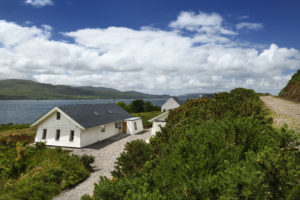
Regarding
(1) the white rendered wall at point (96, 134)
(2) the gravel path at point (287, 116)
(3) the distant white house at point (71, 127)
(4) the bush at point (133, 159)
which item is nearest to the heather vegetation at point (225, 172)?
(4) the bush at point (133, 159)

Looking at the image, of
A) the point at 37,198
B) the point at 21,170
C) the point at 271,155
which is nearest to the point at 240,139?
the point at 271,155

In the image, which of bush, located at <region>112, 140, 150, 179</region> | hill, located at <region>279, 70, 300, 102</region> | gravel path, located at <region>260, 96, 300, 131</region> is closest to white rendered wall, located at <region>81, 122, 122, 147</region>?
bush, located at <region>112, 140, 150, 179</region>

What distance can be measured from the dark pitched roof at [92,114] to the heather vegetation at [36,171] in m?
6.84

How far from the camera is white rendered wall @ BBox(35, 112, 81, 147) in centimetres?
2264

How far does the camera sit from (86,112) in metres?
26.5

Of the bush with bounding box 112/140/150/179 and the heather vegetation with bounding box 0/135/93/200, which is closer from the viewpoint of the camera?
the bush with bounding box 112/140/150/179

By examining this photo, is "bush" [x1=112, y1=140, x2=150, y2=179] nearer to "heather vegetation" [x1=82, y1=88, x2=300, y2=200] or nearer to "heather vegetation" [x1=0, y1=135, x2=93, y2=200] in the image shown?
"heather vegetation" [x1=82, y1=88, x2=300, y2=200]

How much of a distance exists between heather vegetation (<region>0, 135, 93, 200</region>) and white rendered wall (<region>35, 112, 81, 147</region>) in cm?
580

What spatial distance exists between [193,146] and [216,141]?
35.3 inches

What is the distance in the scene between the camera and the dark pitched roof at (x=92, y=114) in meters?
23.3

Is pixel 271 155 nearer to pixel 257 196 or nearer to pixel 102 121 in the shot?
pixel 257 196

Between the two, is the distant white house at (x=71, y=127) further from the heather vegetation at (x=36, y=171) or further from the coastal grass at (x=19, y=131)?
the coastal grass at (x=19, y=131)

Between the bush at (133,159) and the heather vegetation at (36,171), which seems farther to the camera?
the heather vegetation at (36,171)

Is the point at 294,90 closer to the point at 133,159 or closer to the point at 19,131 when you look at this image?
the point at 133,159
